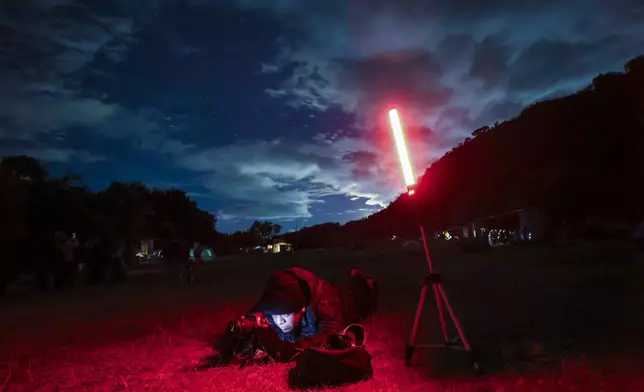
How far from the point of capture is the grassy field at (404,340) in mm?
5859

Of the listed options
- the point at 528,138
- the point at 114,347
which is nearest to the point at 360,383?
the point at 114,347

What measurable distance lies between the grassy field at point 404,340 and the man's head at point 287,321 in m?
1.16

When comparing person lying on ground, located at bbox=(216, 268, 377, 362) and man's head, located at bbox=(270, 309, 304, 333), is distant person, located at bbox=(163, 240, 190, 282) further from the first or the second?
man's head, located at bbox=(270, 309, 304, 333)

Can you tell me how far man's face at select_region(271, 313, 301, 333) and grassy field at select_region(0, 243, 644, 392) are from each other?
116 cm

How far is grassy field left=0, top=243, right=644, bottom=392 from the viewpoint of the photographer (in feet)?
19.2

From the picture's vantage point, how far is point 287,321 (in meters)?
7.64

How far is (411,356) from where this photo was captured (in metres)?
6.66

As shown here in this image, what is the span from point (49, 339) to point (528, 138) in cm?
4722

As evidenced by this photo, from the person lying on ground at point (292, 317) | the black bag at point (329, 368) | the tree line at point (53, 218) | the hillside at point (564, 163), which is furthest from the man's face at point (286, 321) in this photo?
the hillside at point (564, 163)

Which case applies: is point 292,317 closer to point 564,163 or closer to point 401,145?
point 401,145

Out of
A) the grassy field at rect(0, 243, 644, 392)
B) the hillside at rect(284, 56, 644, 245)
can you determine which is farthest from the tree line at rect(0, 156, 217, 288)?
the hillside at rect(284, 56, 644, 245)

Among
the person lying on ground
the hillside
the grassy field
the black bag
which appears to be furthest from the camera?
the hillside

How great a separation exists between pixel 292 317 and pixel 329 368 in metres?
2.07

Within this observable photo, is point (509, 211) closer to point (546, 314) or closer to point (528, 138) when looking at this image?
point (528, 138)
